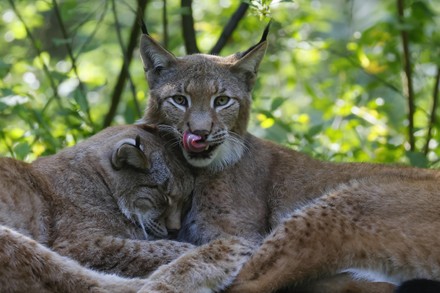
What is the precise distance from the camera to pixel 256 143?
7422 millimetres

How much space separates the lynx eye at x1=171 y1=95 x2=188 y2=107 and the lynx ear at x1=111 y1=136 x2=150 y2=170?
1.44ft

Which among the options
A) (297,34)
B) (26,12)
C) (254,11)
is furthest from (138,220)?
(26,12)

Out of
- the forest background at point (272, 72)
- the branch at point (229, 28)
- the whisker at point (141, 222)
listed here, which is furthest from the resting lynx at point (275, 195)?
the branch at point (229, 28)

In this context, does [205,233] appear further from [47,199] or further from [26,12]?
[26,12]

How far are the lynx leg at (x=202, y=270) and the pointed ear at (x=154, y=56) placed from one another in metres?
1.58

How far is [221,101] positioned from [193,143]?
0.51m

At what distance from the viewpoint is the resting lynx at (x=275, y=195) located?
6031 mm

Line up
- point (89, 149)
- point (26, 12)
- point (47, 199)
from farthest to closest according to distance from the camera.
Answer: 1. point (26, 12)
2. point (89, 149)
3. point (47, 199)

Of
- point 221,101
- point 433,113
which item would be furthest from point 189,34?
point 433,113

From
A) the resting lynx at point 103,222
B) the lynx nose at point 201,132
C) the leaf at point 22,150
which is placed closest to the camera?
the resting lynx at point 103,222

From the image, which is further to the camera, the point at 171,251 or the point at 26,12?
the point at 26,12

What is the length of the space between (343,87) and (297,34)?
920 mm

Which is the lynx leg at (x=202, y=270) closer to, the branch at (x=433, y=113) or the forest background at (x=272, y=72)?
the forest background at (x=272, y=72)

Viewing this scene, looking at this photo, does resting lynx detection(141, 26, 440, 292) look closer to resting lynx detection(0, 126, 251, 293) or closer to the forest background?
resting lynx detection(0, 126, 251, 293)
